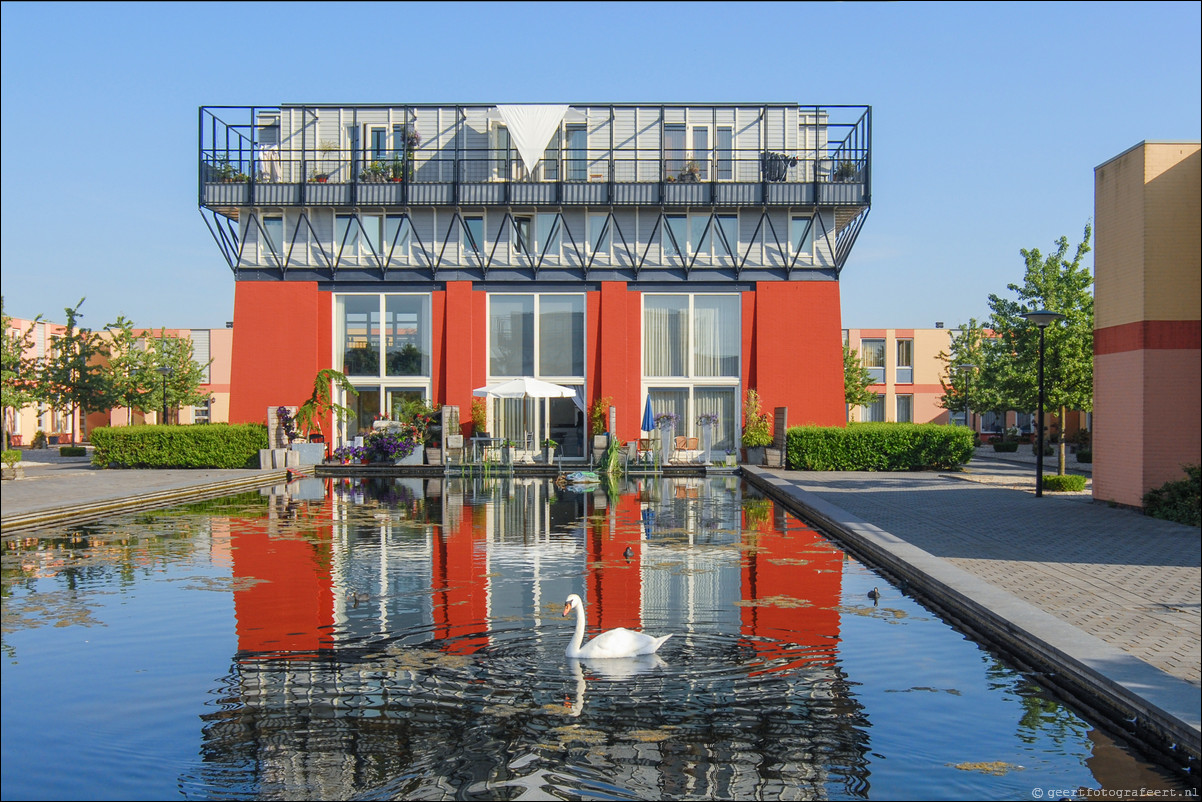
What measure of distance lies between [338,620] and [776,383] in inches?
932

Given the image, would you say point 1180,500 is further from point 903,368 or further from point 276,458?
point 903,368

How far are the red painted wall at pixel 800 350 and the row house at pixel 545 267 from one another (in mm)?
61

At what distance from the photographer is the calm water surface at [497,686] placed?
5.68m

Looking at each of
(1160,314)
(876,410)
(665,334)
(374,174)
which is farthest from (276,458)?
(876,410)

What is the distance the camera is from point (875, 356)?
201 feet

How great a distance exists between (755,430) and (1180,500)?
627 inches

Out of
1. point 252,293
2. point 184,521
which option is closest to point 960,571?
point 184,521

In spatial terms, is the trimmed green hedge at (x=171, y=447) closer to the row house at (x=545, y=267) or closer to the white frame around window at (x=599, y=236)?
the row house at (x=545, y=267)

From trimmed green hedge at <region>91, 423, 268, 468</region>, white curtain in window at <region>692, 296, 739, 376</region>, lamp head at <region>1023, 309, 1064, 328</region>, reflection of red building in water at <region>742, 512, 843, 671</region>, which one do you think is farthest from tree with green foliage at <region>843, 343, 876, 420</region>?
reflection of red building in water at <region>742, 512, 843, 671</region>

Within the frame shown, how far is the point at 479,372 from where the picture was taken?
32031 mm

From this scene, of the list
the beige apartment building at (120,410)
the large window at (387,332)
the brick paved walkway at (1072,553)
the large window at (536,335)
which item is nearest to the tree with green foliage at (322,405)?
the large window at (387,332)

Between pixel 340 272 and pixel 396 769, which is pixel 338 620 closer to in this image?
pixel 396 769

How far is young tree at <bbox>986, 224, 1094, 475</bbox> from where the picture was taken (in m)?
24.6

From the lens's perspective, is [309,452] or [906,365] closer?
[309,452]
